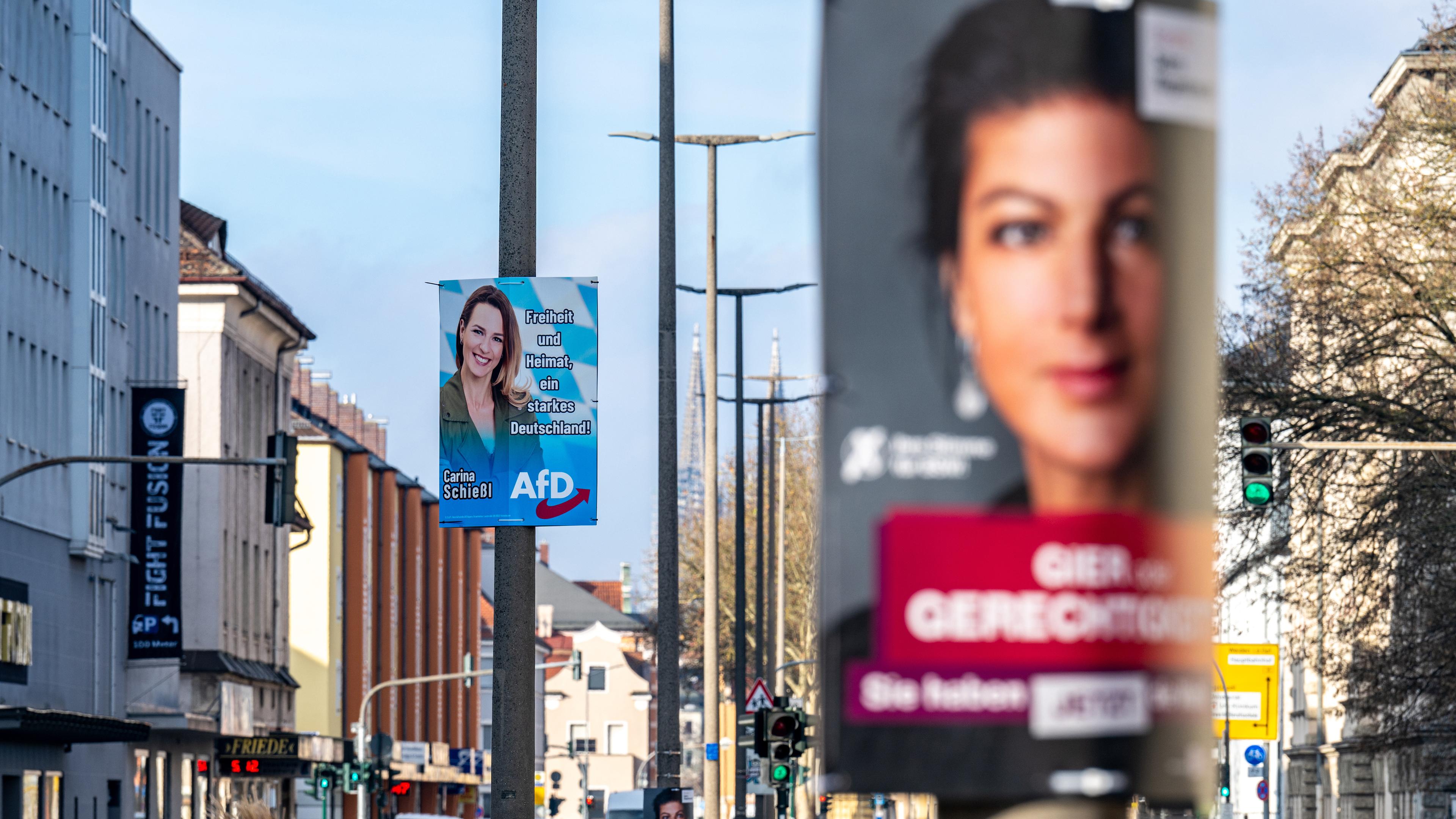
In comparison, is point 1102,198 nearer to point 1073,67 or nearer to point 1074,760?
point 1073,67

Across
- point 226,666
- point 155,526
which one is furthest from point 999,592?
point 226,666

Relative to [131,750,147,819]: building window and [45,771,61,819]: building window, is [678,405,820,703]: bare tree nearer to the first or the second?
[131,750,147,819]: building window

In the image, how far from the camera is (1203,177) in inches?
243

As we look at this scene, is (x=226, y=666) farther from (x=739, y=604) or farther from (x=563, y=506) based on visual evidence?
(x=563, y=506)

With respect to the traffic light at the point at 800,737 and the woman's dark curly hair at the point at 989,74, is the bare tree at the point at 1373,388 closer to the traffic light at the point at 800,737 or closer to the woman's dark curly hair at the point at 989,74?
the traffic light at the point at 800,737

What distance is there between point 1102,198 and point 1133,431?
60 cm

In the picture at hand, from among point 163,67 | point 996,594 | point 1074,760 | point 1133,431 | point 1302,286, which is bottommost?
point 1074,760

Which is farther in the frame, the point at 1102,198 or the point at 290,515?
the point at 290,515

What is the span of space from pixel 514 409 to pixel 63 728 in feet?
88.8

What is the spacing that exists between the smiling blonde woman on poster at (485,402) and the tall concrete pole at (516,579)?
1.72 metres

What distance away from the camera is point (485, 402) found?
15.5 m

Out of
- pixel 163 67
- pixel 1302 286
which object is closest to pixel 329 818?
pixel 163 67

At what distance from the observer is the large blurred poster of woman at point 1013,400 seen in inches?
230

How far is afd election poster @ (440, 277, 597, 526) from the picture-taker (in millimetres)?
14891
